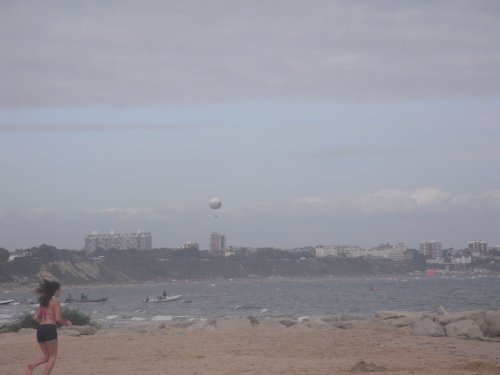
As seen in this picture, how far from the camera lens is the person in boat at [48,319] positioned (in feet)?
34.3

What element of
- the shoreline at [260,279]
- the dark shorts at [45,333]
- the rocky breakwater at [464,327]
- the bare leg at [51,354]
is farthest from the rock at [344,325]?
the shoreline at [260,279]

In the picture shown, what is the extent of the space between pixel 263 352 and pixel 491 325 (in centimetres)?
645

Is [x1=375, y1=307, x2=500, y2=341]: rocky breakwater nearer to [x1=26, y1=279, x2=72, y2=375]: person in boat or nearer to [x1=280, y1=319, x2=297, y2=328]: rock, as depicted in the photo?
[x1=280, y1=319, x2=297, y2=328]: rock

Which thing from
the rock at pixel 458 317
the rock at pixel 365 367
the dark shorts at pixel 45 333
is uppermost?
the dark shorts at pixel 45 333

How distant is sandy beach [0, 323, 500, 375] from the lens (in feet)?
39.8

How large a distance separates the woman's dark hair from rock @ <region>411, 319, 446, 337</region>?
1043 centimetres

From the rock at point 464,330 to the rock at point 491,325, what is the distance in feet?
0.87

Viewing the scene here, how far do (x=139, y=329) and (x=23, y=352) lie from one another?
6.68 m

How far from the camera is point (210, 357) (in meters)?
13.9

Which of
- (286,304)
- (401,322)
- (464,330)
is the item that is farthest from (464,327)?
(286,304)

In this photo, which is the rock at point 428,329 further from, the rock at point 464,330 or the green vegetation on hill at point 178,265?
the green vegetation on hill at point 178,265

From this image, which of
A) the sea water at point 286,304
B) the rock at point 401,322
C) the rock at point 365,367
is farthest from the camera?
the sea water at point 286,304

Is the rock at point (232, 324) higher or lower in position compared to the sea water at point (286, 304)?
higher

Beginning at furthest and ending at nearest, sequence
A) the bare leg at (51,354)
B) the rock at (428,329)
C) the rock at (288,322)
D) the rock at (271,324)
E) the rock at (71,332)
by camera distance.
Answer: the rock at (288,322) < the rock at (271,324) < the rock at (71,332) < the rock at (428,329) < the bare leg at (51,354)
